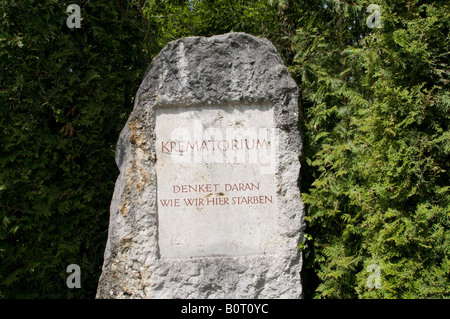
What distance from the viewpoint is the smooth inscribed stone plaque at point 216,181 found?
342cm

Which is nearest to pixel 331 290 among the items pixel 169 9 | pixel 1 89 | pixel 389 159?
pixel 389 159

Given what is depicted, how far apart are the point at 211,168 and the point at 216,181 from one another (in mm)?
120

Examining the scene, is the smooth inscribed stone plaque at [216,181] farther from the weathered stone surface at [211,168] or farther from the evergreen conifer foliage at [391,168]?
the evergreen conifer foliage at [391,168]

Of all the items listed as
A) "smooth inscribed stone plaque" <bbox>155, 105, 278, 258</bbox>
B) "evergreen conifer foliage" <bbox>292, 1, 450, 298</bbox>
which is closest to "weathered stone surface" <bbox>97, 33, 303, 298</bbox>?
"smooth inscribed stone plaque" <bbox>155, 105, 278, 258</bbox>

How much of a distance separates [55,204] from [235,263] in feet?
5.97

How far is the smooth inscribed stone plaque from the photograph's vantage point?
3422 mm

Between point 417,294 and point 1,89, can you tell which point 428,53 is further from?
point 1,89

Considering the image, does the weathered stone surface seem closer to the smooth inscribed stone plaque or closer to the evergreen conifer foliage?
the smooth inscribed stone plaque

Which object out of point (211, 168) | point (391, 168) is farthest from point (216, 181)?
point (391, 168)

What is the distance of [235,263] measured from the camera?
333cm

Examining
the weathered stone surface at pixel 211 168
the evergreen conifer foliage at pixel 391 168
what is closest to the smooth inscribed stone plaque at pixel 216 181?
the weathered stone surface at pixel 211 168

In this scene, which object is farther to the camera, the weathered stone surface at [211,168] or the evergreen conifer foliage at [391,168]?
the weathered stone surface at [211,168]

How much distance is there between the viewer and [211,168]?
11.4 ft

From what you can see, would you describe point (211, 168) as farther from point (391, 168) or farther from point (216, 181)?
point (391, 168)
